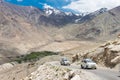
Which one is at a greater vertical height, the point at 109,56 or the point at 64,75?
the point at 109,56

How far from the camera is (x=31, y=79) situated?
3897cm

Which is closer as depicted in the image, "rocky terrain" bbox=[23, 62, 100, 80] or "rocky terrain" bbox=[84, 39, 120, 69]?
→ "rocky terrain" bbox=[23, 62, 100, 80]

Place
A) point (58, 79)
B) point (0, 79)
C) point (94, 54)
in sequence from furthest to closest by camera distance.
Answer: point (0, 79) < point (94, 54) < point (58, 79)

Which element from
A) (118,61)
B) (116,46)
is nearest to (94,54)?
(116,46)

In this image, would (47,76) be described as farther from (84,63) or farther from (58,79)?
(84,63)

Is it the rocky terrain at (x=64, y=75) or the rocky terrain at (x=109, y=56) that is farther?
the rocky terrain at (x=109, y=56)

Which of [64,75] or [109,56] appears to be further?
[109,56]

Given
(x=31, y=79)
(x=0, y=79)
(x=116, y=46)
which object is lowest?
(x=0, y=79)

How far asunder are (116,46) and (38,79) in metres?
15.4

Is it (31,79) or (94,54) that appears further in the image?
(94,54)

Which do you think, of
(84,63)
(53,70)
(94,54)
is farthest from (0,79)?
(53,70)

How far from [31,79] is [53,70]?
2.84 metres

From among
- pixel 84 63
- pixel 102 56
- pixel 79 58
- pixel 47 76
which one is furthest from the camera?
pixel 79 58

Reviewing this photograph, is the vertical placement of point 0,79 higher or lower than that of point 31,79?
lower
